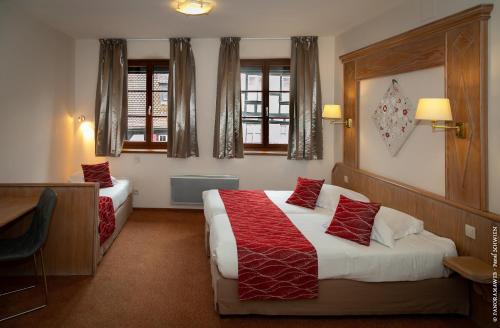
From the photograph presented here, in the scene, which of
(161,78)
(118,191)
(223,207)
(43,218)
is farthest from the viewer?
(161,78)

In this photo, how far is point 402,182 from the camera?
356 cm

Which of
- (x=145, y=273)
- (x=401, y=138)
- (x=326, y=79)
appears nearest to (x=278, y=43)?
(x=326, y=79)

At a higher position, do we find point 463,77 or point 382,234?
point 463,77

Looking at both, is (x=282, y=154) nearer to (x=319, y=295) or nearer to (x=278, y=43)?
(x=278, y=43)

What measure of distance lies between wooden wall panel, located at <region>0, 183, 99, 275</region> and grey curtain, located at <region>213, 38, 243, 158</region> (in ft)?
7.73

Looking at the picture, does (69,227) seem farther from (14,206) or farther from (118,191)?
(118,191)

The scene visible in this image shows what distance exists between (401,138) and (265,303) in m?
2.08

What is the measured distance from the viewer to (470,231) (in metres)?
2.59

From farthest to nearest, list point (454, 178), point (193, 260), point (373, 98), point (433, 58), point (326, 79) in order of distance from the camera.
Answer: point (326, 79), point (373, 98), point (193, 260), point (433, 58), point (454, 178)

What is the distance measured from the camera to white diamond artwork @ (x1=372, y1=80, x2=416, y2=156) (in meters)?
3.46

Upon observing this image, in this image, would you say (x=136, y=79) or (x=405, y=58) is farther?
(x=136, y=79)

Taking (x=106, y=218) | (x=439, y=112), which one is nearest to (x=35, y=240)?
(x=106, y=218)

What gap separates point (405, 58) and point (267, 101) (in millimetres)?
2312

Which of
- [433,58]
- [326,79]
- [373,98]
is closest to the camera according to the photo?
[433,58]
